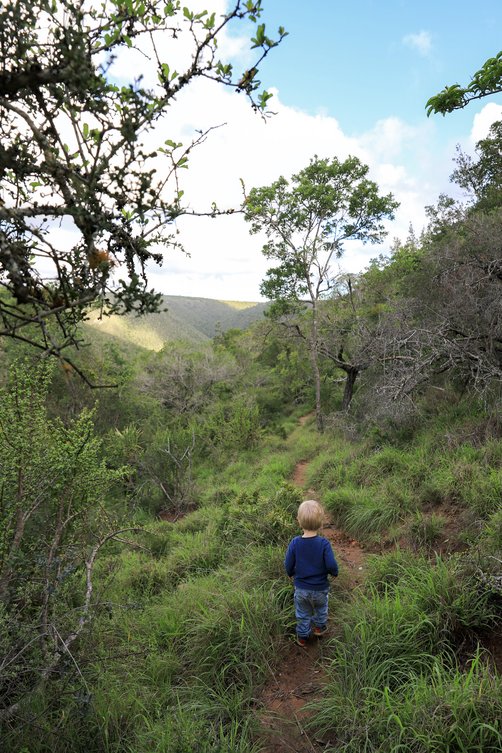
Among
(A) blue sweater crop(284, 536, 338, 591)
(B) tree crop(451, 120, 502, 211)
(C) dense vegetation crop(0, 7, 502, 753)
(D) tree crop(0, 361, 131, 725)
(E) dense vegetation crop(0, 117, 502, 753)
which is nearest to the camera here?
(C) dense vegetation crop(0, 7, 502, 753)

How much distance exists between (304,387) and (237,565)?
17438 millimetres

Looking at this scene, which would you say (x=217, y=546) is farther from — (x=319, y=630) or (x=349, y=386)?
(x=349, y=386)

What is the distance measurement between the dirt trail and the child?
121 mm

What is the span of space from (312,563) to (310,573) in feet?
0.30

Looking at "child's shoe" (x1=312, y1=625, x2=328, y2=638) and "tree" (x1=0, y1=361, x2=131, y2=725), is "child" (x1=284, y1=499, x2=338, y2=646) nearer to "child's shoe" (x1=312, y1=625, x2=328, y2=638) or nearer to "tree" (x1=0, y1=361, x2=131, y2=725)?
"child's shoe" (x1=312, y1=625, x2=328, y2=638)

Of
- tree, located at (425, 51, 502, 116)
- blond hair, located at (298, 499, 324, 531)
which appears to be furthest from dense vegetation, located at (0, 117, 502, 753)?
tree, located at (425, 51, 502, 116)

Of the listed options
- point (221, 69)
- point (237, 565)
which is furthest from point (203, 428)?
point (221, 69)

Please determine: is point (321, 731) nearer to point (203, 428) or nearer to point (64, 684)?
point (64, 684)

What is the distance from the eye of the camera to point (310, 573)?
12.1 ft

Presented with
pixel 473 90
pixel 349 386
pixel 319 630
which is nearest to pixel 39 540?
pixel 319 630

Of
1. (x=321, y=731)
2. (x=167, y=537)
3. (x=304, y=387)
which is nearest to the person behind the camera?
(x=321, y=731)

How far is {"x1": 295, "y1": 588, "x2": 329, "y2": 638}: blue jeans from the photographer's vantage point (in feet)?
12.2

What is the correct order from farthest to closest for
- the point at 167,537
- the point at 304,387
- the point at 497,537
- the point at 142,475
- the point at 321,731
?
the point at 304,387 → the point at 142,475 → the point at 167,537 → the point at 497,537 → the point at 321,731

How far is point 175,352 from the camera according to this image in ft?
75.7
